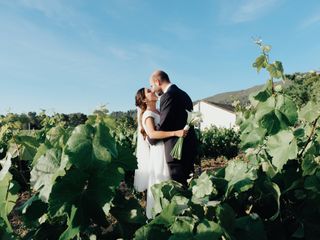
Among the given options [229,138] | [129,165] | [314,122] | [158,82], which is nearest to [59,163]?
[129,165]

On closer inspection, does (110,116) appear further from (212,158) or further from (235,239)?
(212,158)

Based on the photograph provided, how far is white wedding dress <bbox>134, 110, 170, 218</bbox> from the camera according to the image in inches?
181

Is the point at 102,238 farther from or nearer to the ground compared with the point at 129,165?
nearer to the ground

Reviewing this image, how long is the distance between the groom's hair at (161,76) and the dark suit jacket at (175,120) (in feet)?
0.53

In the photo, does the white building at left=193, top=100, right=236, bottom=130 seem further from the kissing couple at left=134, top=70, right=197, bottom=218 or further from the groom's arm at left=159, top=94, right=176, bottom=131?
the groom's arm at left=159, top=94, right=176, bottom=131

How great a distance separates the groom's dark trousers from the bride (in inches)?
3.7

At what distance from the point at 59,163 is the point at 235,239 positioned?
577 millimetres

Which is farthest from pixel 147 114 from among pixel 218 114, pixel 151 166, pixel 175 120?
pixel 218 114

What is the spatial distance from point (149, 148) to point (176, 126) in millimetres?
625

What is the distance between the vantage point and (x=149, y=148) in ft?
16.5

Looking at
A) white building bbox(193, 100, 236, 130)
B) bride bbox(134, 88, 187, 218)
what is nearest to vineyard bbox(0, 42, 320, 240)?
bride bbox(134, 88, 187, 218)

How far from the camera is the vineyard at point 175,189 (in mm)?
1114

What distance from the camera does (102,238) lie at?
4.55ft

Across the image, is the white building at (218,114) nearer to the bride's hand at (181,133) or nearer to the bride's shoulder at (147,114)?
the bride's shoulder at (147,114)
